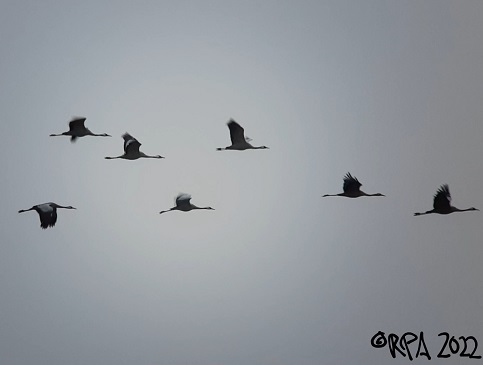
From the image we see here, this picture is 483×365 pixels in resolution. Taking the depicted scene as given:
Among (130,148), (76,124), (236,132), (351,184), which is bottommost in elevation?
(351,184)

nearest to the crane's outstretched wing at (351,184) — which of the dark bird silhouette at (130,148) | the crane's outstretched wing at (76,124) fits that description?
the dark bird silhouette at (130,148)

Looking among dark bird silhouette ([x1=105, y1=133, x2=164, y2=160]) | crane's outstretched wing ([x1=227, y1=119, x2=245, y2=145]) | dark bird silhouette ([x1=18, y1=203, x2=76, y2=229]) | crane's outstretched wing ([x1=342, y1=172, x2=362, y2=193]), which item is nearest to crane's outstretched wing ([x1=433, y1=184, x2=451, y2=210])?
crane's outstretched wing ([x1=342, y1=172, x2=362, y2=193])

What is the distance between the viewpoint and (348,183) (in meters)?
15.9

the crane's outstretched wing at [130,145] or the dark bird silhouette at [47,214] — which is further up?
the crane's outstretched wing at [130,145]

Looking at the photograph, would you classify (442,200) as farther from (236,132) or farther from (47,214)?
(47,214)

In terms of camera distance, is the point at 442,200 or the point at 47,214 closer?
the point at 442,200

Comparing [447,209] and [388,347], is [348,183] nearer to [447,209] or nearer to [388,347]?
[447,209]

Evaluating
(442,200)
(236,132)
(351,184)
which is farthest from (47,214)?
(442,200)

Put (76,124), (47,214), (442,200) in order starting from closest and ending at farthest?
(442,200)
(47,214)
(76,124)

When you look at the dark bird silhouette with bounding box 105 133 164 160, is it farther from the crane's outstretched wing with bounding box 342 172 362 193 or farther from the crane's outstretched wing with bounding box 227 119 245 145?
the crane's outstretched wing with bounding box 342 172 362 193

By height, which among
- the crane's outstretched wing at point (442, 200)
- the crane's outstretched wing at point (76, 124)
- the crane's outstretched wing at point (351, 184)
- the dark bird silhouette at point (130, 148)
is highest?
the crane's outstretched wing at point (76, 124)

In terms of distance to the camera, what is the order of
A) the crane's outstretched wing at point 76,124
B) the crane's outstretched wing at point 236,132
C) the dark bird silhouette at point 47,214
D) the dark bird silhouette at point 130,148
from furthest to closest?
the crane's outstretched wing at point 76,124
the dark bird silhouette at point 130,148
the dark bird silhouette at point 47,214
the crane's outstretched wing at point 236,132

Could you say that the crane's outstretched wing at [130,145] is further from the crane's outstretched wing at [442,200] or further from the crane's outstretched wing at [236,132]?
the crane's outstretched wing at [442,200]

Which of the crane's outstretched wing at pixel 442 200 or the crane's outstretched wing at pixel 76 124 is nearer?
the crane's outstretched wing at pixel 442 200
